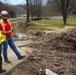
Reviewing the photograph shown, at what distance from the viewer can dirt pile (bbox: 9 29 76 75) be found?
7.95 m

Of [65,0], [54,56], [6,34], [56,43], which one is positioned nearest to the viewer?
[6,34]

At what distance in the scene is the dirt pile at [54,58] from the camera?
7.95 m

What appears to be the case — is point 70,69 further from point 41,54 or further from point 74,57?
point 41,54

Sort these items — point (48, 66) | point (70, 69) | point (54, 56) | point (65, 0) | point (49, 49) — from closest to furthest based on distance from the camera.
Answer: point (70, 69)
point (48, 66)
point (54, 56)
point (49, 49)
point (65, 0)

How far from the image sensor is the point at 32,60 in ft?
30.4

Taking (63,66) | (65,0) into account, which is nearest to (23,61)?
(63,66)

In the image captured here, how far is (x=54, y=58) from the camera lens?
366 inches

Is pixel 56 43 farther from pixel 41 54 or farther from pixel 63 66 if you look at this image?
pixel 63 66

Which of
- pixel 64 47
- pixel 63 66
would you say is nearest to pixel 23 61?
pixel 63 66

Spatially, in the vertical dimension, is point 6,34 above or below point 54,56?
above

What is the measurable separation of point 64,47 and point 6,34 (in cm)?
333

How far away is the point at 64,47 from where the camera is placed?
37.1ft

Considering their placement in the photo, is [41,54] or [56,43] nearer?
[41,54]

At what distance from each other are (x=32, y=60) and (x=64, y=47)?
8.09 feet
